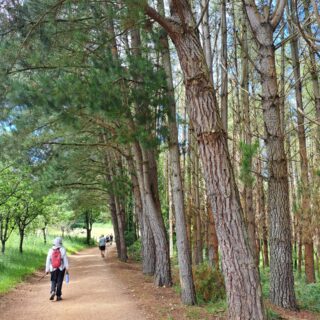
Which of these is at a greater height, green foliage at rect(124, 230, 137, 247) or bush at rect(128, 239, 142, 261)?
green foliage at rect(124, 230, 137, 247)

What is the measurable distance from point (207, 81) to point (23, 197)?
13.2m

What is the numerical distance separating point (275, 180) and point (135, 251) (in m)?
18.1

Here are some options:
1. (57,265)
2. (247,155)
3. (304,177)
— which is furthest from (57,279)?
(304,177)

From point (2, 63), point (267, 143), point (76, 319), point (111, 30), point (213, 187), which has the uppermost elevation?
point (111, 30)

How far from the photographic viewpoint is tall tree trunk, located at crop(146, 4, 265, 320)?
492 centimetres

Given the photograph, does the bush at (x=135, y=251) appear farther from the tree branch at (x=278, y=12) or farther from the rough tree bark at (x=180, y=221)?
the tree branch at (x=278, y=12)

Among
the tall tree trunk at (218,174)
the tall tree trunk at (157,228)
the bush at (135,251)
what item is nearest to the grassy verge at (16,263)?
the tall tree trunk at (157,228)

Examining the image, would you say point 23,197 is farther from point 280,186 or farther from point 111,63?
point 280,186

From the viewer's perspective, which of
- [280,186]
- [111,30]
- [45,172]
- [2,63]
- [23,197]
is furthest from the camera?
[23,197]

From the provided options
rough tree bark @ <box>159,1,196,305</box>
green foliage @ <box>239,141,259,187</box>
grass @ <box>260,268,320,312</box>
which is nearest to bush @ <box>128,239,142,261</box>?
→ grass @ <box>260,268,320,312</box>

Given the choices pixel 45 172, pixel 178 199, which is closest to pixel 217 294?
pixel 178 199

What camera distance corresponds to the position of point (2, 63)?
23.8 feet

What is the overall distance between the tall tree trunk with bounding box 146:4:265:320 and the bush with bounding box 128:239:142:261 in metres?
17.6

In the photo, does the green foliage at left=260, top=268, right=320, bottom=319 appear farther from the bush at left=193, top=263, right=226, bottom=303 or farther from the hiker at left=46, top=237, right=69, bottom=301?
the hiker at left=46, top=237, right=69, bottom=301
